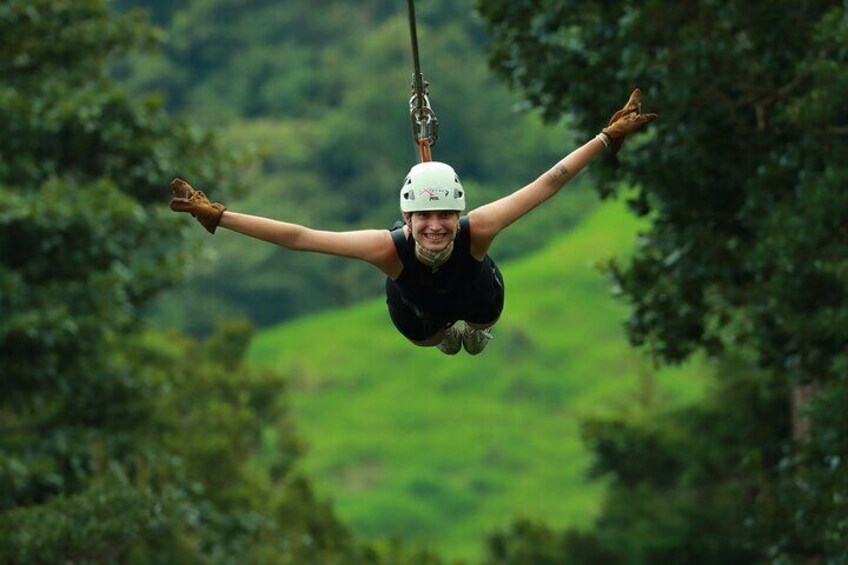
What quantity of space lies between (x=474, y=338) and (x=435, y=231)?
5.75ft

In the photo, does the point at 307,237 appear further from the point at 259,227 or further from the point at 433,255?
the point at 433,255

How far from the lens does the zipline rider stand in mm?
10117

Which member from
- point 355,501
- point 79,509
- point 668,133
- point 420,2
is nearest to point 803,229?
point 668,133

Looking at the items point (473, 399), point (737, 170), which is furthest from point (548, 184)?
point (473, 399)

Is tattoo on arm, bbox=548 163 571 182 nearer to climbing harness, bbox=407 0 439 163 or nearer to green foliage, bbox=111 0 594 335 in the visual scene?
climbing harness, bbox=407 0 439 163

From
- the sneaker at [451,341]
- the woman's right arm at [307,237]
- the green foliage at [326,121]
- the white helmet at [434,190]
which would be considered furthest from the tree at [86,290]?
the green foliage at [326,121]

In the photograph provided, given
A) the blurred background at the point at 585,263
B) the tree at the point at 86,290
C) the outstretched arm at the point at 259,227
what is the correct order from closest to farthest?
the outstretched arm at the point at 259,227, the blurred background at the point at 585,263, the tree at the point at 86,290

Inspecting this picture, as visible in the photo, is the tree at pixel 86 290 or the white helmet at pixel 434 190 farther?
the tree at pixel 86 290

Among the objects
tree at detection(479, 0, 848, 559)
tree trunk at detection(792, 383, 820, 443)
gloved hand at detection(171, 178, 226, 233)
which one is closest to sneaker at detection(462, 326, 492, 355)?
gloved hand at detection(171, 178, 226, 233)

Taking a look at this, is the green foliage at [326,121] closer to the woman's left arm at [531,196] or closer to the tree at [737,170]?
the tree at [737,170]

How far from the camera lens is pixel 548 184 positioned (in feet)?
34.1

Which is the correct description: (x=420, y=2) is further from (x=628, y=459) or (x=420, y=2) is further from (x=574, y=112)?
(x=574, y=112)

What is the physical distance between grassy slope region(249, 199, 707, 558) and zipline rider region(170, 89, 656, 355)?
53.3 meters

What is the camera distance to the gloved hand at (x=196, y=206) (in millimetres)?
10055
